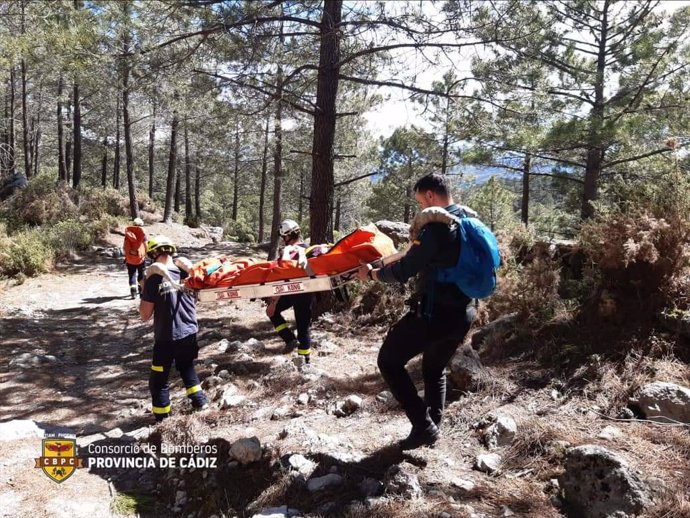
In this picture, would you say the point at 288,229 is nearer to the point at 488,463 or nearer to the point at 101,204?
the point at 488,463

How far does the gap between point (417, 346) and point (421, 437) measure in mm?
757

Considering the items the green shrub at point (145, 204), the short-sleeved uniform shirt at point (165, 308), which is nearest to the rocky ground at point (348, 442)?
the short-sleeved uniform shirt at point (165, 308)

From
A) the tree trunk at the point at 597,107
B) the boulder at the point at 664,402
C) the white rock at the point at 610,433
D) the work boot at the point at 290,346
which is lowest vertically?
the work boot at the point at 290,346

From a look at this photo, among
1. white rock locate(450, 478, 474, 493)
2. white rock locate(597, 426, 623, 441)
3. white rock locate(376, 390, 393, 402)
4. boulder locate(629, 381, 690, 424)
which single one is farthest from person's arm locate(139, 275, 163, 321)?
boulder locate(629, 381, 690, 424)

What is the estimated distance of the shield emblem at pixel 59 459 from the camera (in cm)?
404

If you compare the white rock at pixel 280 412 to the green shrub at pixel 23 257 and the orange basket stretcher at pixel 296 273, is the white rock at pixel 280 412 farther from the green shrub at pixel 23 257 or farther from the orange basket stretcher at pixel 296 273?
the green shrub at pixel 23 257

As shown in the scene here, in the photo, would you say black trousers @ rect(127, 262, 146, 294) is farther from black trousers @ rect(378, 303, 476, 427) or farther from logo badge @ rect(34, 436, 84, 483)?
black trousers @ rect(378, 303, 476, 427)

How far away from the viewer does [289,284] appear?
4371mm

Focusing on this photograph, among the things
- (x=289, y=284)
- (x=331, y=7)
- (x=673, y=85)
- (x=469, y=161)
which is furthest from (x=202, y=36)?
(x=673, y=85)

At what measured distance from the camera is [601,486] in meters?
2.68

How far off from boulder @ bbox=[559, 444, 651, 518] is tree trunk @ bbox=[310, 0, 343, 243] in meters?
5.87

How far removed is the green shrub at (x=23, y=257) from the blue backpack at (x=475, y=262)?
1270 cm

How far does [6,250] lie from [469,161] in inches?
520

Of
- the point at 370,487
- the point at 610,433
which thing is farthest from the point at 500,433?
the point at 370,487
